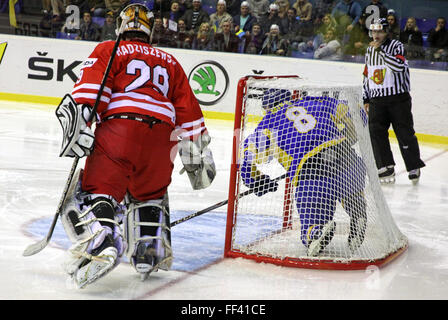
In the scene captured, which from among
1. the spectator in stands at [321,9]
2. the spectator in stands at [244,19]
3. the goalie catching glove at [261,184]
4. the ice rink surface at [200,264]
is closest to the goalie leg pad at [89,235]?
the ice rink surface at [200,264]

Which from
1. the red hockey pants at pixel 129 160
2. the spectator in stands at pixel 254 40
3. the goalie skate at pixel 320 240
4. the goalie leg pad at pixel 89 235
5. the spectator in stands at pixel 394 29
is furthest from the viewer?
the spectator in stands at pixel 254 40

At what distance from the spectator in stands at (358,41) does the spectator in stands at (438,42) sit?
0.76m

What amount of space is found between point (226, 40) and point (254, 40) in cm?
37

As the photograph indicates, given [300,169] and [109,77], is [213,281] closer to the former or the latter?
[300,169]

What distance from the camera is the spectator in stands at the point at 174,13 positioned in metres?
9.33

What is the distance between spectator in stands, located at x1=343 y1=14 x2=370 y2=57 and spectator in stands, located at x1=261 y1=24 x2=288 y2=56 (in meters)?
0.79

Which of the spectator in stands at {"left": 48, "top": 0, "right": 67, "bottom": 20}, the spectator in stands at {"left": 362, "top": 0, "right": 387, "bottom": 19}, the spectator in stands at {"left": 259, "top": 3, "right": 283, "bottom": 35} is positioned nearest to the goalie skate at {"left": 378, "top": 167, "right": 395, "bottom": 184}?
the spectator in stands at {"left": 362, "top": 0, "right": 387, "bottom": 19}

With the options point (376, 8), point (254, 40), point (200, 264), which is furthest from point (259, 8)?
point (200, 264)

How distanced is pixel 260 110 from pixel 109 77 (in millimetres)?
1034

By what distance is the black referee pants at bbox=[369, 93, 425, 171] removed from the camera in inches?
223

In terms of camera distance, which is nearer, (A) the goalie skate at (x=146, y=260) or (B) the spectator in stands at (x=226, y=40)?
(A) the goalie skate at (x=146, y=260)

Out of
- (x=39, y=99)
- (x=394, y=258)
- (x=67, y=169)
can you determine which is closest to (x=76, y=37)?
(x=39, y=99)

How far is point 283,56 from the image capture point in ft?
28.8

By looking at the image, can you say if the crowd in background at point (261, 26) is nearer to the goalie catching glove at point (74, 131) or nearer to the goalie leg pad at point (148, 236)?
the goalie leg pad at point (148, 236)
